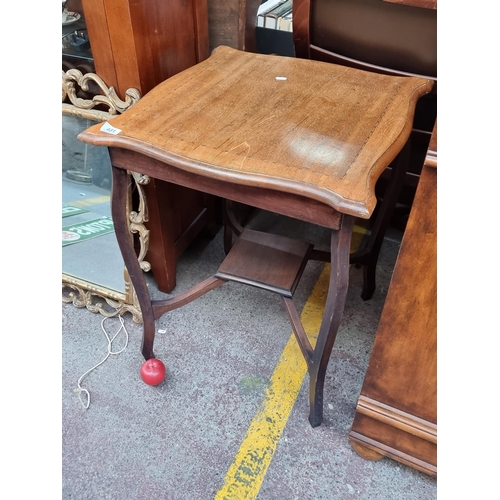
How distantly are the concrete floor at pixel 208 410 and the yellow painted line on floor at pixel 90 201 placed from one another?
0.36m

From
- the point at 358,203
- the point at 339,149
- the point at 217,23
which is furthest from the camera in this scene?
the point at 217,23

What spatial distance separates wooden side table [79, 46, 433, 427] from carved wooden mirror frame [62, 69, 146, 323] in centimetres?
23

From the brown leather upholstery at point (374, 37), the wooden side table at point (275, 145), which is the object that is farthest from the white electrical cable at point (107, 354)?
the brown leather upholstery at point (374, 37)

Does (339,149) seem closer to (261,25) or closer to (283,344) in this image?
(283,344)

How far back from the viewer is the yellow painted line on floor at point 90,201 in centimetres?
149

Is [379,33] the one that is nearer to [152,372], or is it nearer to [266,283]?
[266,283]

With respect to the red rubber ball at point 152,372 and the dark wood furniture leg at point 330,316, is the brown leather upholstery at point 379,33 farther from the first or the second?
the red rubber ball at point 152,372

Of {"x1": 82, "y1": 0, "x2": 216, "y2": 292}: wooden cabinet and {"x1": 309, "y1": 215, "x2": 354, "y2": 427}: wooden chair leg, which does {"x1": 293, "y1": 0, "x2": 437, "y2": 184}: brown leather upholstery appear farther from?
{"x1": 309, "y1": 215, "x2": 354, "y2": 427}: wooden chair leg

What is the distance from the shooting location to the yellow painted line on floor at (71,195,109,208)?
149 centimetres

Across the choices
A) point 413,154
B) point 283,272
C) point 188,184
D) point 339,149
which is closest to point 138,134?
point 188,184

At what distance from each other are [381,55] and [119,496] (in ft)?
4.43

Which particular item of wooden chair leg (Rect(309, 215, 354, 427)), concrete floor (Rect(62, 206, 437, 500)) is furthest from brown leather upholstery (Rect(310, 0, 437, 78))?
concrete floor (Rect(62, 206, 437, 500))

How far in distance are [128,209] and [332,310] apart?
725 mm

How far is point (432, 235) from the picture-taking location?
33.0 inches
